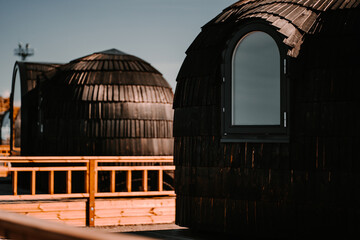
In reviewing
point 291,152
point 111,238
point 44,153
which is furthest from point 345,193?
point 44,153

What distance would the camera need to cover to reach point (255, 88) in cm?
851

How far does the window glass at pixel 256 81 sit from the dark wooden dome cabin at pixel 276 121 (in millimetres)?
Result: 14

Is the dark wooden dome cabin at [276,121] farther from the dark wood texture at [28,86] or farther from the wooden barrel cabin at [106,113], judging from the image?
the dark wood texture at [28,86]

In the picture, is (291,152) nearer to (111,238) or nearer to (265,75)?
(265,75)

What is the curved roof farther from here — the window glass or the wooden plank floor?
the wooden plank floor

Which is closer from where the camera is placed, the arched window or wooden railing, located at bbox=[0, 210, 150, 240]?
wooden railing, located at bbox=[0, 210, 150, 240]

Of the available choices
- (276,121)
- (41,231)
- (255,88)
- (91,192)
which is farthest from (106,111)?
(41,231)

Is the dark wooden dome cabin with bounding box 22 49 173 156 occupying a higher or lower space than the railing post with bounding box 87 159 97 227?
higher

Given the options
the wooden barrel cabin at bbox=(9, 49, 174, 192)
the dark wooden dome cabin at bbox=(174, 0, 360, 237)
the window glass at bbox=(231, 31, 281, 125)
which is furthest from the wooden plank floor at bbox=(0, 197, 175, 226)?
the window glass at bbox=(231, 31, 281, 125)

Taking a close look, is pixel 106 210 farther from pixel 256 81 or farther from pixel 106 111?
pixel 256 81

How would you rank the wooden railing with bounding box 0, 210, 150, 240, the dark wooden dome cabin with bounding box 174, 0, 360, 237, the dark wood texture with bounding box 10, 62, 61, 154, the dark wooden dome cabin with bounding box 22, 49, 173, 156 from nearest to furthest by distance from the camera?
the wooden railing with bounding box 0, 210, 150, 240
the dark wooden dome cabin with bounding box 174, 0, 360, 237
the dark wooden dome cabin with bounding box 22, 49, 173, 156
the dark wood texture with bounding box 10, 62, 61, 154

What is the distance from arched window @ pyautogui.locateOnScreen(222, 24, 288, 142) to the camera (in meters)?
8.26

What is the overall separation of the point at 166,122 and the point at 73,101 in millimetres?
2565

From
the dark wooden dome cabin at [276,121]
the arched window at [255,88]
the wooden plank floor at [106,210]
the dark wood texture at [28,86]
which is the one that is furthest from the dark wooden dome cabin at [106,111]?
the arched window at [255,88]
